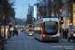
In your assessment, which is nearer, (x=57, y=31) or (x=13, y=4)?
(x=57, y=31)

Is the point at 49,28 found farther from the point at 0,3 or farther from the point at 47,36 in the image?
the point at 0,3

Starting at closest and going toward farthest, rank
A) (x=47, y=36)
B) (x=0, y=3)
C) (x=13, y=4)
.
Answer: (x=0, y=3) < (x=47, y=36) < (x=13, y=4)

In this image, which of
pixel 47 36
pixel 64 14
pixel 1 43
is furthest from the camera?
pixel 64 14

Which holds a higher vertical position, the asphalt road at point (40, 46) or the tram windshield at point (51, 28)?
the tram windshield at point (51, 28)

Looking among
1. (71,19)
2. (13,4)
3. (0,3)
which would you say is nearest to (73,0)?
(71,19)

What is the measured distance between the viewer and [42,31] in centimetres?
2702

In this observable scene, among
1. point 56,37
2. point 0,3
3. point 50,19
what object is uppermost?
point 0,3

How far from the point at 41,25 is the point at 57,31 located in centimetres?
234

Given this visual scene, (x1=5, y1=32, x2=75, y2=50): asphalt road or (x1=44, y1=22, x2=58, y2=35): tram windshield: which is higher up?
(x1=44, y1=22, x2=58, y2=35): tram windshield

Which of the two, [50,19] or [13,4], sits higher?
[13,4]

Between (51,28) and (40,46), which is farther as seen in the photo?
(51,28)

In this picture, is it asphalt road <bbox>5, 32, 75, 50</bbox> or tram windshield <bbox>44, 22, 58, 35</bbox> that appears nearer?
asphalt road <bbox>5, 32, 75, 50</bbox>

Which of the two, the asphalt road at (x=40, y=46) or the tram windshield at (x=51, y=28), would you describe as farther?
the tram windshield at (x=51, y=28)

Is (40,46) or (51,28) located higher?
(51,28)
